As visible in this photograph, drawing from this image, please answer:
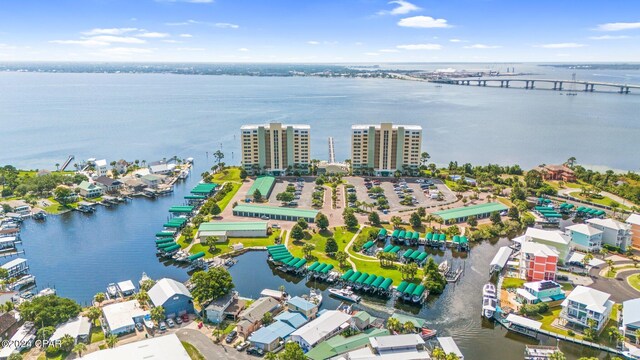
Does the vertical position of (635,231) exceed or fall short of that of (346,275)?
it exceeds it

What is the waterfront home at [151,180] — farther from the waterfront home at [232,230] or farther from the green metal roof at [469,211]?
the green metal roof at [469,211]

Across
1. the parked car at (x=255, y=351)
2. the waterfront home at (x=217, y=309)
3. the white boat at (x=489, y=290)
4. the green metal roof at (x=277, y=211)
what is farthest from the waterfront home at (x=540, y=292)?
the green metal roof at (x=277, y=211)

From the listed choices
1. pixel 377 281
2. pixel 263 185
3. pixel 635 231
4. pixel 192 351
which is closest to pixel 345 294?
pixel 377 281

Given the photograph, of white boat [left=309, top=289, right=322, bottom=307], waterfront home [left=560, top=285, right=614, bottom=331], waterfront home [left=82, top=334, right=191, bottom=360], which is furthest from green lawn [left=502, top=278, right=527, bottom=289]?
waterfront home [left=82, top=334, right=191, bottom=360]

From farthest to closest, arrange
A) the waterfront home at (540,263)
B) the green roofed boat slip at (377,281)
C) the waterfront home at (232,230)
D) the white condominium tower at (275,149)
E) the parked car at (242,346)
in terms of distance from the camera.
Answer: the white condominium tower at (275,149) < the waterfront home at (232,230) < the waterfront home at (540,263) < the green roofed boat slip at (377,281) < the parked car at (242,346)

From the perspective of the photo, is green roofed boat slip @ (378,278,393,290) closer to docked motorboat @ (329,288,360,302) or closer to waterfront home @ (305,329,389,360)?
docked motorboat @ (329,288,360,302)

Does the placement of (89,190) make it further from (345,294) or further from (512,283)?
(512,283)
